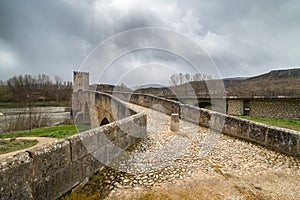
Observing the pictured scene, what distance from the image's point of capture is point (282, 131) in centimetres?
420

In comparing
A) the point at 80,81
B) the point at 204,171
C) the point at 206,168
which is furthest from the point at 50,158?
the point at 80,81

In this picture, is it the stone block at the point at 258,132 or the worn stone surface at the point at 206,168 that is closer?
the worn stone surface at the point at 206,168

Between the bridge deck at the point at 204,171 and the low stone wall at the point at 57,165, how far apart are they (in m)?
0.39

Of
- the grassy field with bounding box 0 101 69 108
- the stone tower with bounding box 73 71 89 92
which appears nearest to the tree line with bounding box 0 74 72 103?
the grassy field with bounding box 0 101 69 108

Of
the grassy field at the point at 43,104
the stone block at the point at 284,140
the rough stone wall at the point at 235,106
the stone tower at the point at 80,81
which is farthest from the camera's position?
the grassy field at the point at 43,104

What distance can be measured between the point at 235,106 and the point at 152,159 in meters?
22.2

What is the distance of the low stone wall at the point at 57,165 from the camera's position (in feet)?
5.74

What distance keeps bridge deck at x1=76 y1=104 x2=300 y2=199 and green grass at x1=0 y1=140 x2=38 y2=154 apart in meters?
19.0

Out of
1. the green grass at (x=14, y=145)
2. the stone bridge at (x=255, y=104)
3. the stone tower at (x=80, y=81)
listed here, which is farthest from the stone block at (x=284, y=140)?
the stone tower at (x=80, y=81)

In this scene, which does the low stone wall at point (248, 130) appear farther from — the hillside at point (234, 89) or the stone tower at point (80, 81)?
the stone tower at point (80, 81)

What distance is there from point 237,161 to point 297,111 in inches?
738

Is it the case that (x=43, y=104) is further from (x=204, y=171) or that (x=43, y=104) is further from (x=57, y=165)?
(x=204, y=171)

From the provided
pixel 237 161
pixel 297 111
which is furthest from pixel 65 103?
pixel 237 161

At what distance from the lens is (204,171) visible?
3.16 m
